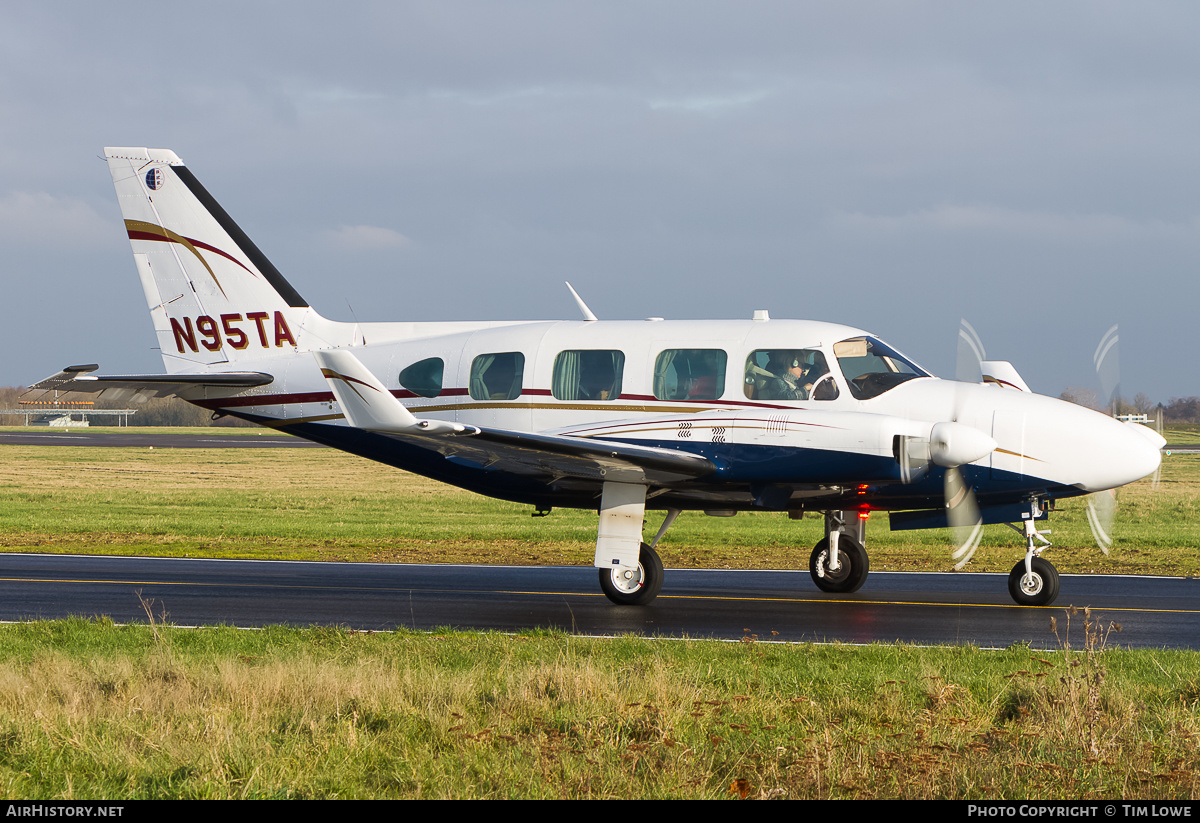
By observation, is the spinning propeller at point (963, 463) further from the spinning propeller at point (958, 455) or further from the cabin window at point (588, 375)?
the cabin window at point (588, 375)

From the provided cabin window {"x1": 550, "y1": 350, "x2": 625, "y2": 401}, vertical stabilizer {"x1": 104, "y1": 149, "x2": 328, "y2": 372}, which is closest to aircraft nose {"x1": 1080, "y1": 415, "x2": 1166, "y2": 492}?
cabin window {"x1": 550, "y1": 350, "x2": 625, "y2": 401}

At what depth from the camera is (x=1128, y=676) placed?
1002 cm

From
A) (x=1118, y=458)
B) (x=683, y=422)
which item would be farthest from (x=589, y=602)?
(x=1118, y=458)

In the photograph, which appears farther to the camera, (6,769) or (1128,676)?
(1128,676)

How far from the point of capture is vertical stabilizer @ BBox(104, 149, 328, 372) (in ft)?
63.3

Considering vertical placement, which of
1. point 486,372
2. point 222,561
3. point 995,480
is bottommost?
point 222,561

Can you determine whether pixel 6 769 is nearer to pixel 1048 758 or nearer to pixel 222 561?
pixel 1048 758

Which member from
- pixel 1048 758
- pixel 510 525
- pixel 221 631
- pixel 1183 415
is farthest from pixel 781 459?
pixel 510 525

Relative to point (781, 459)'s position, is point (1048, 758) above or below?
below

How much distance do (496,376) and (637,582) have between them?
3735 mm

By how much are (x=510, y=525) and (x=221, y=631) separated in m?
20.2

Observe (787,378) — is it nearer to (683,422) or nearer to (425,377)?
(683,422)

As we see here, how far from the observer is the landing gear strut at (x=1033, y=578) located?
49.7 feet

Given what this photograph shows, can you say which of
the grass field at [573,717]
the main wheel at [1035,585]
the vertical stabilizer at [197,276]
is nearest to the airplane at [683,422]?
the main wheel at [1035,585]
